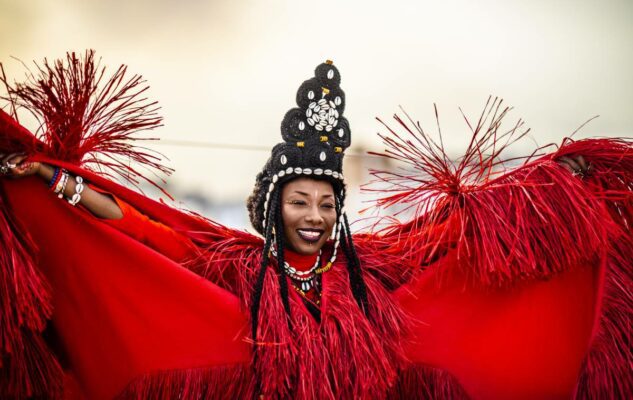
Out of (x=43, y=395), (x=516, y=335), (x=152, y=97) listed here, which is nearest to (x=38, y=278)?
(x=43, y=395)

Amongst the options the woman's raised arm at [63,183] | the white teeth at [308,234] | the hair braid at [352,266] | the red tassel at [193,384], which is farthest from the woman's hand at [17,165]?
the hair braid at [352,266]

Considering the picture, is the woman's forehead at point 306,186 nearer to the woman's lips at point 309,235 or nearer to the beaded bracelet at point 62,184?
the woman's lips at point 309,235

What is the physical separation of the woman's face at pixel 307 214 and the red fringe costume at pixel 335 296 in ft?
0.25

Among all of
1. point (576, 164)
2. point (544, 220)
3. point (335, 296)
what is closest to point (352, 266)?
point (335, 296)

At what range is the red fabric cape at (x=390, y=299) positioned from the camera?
55.2 inches

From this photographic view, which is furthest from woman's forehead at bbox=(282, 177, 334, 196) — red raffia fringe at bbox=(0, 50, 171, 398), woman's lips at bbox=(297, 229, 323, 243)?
red raffia fringe at bbox=(0, 50, 171, 398)

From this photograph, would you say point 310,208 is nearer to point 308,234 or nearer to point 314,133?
point 308,234

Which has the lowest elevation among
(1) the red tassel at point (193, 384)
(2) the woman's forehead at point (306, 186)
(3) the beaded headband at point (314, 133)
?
(1) the red tassel at point (193, 384)

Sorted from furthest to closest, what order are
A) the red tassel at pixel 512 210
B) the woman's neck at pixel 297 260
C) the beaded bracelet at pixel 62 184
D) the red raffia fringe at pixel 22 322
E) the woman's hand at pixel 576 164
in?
the woman's neck at pixel 297 260 < the woman's hand at pixel 576 164 < the red tassel at pixel 512 210 < the beaded bracelet at pixel 62 184 < the red raffia fringe at pixel 22 322

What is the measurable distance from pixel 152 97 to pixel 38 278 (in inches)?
55.8

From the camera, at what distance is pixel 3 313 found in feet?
4.08

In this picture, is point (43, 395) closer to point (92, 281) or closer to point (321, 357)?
point (92, 281)

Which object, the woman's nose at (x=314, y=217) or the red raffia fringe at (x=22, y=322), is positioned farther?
the woman's nose at (x=314, y=217)

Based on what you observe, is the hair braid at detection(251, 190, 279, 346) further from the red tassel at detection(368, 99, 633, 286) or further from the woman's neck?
the red tassel at detection(368, 99, 633, 286)
